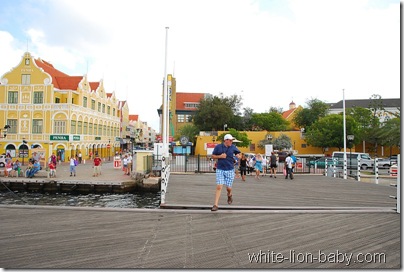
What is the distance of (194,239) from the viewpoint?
4.11 m

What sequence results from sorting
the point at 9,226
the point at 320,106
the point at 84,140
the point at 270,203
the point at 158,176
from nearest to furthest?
the point at 9,226 → the point at 270,203 → the point at 158,176 → the point at 84,140 → the point at 320,106

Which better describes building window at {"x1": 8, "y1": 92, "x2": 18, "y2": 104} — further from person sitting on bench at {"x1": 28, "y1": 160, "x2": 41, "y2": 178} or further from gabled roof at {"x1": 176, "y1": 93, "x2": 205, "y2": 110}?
gabled roof at {"x1": 176, "y1": 93, "x2": 205, "y2": 110}

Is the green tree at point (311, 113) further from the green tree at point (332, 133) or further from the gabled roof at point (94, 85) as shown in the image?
the gabled roof at point (94, 85)

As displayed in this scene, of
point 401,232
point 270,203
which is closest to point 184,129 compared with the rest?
point 270,203

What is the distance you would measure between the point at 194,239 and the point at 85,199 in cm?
1305

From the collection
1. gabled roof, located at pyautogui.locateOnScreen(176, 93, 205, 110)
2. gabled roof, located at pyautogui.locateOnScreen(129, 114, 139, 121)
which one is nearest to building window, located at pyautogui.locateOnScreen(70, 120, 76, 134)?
gabled roof, located at pyautogui.locateOnScreen(176, 93, 205, 110)

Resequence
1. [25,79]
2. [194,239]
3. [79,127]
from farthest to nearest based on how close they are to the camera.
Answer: [79,127] < [25,79] < [194,239]

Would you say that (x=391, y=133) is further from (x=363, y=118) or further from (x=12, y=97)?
(x=12, y=97)

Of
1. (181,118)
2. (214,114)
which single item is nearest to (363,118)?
(214,114)

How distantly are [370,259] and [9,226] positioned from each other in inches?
222

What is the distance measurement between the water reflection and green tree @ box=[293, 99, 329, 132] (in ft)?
146

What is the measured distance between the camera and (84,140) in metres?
39.2

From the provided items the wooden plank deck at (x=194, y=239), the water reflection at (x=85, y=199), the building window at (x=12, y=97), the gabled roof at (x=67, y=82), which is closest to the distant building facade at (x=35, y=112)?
the building window at (x=12, y=97)

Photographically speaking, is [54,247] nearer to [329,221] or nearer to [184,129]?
[329,221]
